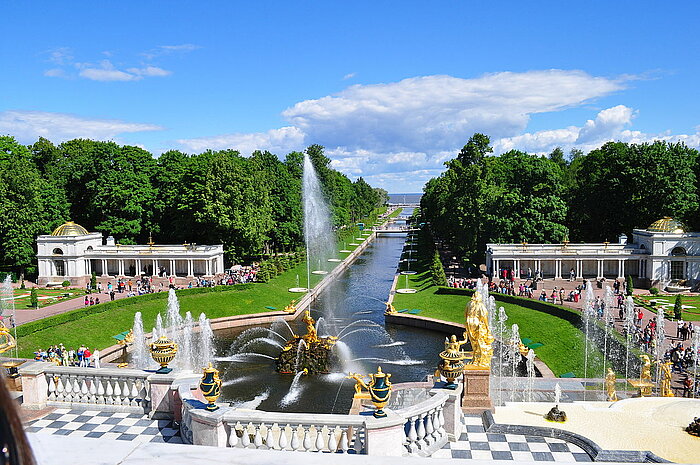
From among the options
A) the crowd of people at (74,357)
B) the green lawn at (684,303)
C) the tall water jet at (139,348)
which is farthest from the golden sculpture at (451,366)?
the green lawn at (684,303)

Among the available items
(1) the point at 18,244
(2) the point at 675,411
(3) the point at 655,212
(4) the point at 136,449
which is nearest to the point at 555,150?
(3) the point at 655,212

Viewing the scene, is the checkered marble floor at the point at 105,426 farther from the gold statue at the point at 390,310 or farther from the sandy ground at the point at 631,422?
the gold statue at the point at 390,310

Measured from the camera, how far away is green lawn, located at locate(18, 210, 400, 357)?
37.4 meters

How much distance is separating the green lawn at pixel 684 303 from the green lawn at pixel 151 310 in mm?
31023

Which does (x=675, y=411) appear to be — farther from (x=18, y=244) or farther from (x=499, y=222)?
(x=18, y=244)

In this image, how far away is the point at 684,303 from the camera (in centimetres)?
4650

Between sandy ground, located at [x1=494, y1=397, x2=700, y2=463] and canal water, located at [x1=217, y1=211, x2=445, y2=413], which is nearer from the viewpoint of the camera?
sandy ground, located at [x1=494, y1=397, x2=700, y2=463]

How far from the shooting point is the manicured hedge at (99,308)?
36.9 meters

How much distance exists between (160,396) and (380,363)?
64.4ft

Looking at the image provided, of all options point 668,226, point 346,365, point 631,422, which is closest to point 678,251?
point 668,226

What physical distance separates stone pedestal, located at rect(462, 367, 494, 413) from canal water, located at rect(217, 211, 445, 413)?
20.5 feet

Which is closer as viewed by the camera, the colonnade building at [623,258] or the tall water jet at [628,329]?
the tall water jet at [628,329]

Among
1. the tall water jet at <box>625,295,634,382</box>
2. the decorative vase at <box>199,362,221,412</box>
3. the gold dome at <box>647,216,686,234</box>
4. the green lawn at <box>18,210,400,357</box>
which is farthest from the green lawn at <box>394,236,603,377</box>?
the decorative vase at <box>199,362,221,412</box>

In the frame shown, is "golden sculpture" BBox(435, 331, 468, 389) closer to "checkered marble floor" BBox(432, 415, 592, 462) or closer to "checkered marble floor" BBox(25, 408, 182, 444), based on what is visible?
"checkered marble floor" BBox(432, 415, 592, 462)
